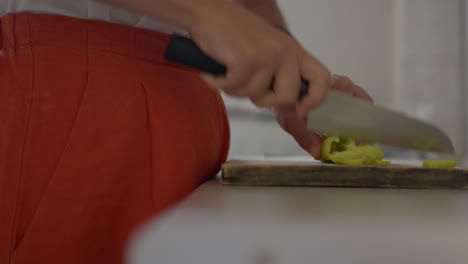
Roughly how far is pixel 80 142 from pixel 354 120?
0.26 metres

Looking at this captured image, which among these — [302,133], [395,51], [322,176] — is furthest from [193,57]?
[395,51]

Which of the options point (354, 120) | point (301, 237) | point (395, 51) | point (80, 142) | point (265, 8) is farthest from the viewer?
point (395, 51)

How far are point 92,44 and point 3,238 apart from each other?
0.52 feet

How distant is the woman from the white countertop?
0.09 metres

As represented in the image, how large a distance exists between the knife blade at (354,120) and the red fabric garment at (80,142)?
5 cm

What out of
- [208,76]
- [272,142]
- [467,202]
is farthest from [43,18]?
[272,142]

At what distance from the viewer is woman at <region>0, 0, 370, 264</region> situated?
1.27ft

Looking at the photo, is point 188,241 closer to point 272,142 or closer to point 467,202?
point 467,202

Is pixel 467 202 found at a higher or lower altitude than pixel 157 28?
lower

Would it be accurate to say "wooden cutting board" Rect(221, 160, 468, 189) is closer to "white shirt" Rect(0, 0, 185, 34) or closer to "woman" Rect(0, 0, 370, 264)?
"woman" Rect(0, 0, 370, 264)

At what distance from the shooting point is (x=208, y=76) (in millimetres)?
403

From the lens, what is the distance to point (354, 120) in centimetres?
53

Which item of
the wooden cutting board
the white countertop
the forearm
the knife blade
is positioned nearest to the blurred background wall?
the forearm

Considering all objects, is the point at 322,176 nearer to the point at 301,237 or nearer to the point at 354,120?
the point at 354,120
